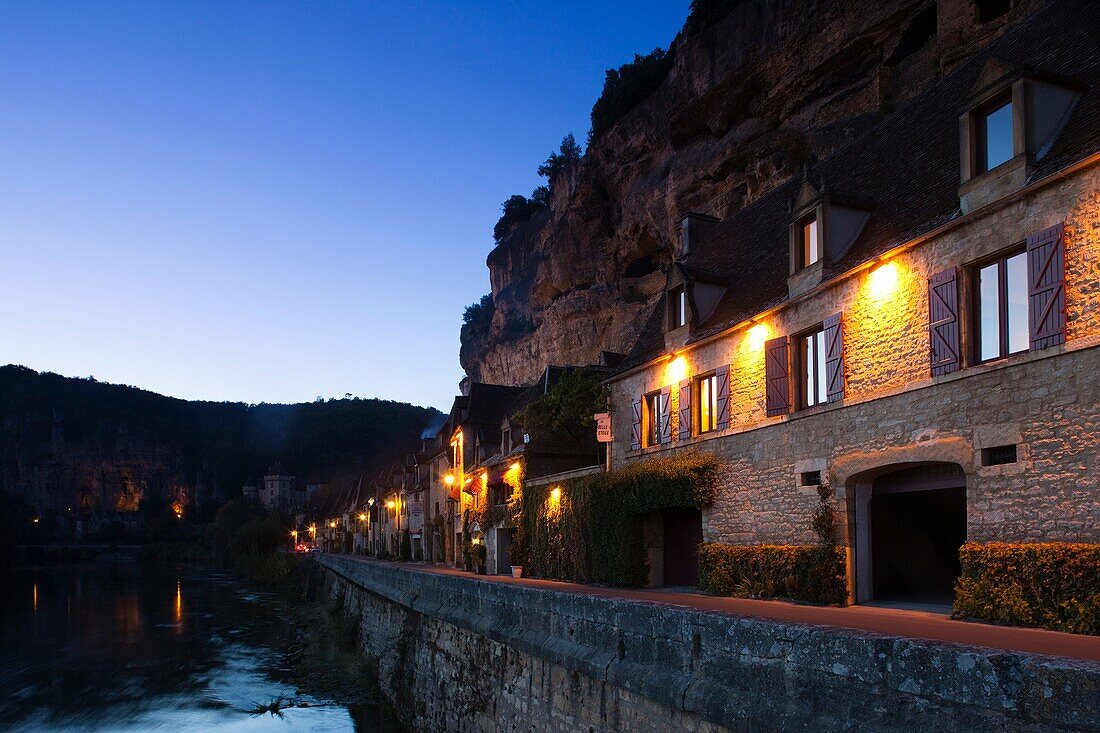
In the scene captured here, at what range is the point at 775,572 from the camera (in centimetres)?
1428

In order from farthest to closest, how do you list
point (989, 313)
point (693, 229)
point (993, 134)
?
point (693, 229)
point (993, 134)
point (989, 313)

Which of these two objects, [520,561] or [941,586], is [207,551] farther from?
[941,586]

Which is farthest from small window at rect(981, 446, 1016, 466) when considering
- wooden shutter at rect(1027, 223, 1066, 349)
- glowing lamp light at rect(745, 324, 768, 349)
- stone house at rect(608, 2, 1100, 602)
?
glowing lamp light at rect(745, 324, 768, 349)

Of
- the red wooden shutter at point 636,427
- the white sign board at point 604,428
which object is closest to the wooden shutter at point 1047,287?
the red wooden shutter at point 636,427

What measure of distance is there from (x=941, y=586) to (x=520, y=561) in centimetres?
1320

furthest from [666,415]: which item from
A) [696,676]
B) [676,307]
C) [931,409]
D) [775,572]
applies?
[696,676]

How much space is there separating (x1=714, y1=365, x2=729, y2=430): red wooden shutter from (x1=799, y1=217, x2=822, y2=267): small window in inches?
113

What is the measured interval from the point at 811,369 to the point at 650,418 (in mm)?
5955

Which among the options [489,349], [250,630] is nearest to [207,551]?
[489,349]

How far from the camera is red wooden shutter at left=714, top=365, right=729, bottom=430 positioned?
16656 mm

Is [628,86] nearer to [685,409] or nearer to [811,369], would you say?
[685,409]

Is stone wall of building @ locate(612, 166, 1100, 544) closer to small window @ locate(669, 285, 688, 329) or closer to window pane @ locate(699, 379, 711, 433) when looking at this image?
window pane @ locate(699, 379, 711, 433)

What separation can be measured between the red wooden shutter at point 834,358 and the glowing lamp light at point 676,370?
4692mm

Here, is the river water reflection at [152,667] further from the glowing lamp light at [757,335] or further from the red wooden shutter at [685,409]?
the glowing lamp light at [757,335]
